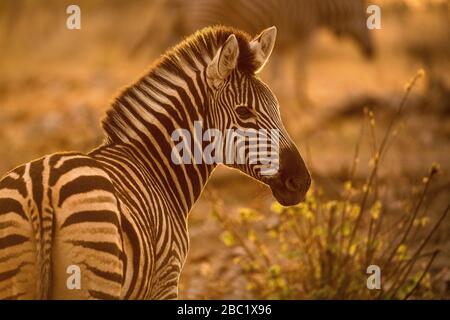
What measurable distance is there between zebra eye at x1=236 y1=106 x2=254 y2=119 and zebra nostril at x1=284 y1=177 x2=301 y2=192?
360 mm

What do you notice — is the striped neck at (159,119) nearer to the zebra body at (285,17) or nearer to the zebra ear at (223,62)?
the zebra ear at (223,62)

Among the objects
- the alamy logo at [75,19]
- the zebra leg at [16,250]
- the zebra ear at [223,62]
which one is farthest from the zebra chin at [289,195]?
the alamy logo at [75,19]

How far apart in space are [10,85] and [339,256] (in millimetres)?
10655

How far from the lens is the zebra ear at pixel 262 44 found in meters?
4.05

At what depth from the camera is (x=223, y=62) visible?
13.0 ft

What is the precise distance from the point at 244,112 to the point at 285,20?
316 inches

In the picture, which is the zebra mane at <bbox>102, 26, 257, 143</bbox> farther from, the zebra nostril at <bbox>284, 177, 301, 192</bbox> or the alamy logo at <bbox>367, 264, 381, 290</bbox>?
the alamy logo at <bbox>367, 264, 381, 290</bbox>

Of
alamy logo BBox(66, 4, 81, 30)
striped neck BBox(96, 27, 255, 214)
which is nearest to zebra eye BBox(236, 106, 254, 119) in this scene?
striped neck BBox(96, 27, 255, 214)

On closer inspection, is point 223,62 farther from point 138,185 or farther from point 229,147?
point 138,185

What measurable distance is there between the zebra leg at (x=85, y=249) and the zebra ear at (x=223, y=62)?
1005 millimetres

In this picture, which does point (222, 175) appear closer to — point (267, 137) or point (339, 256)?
point (339, 256)

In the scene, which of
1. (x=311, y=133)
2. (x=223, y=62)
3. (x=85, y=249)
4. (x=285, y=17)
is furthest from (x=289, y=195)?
(x=285, y=17)

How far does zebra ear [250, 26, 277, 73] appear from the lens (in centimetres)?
405

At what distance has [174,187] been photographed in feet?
13.3
